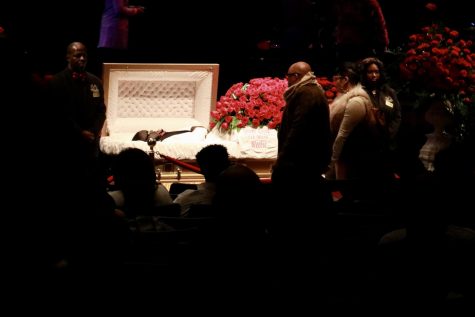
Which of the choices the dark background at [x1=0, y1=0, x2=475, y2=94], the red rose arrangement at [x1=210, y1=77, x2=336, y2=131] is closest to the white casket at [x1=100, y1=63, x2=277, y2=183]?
the red rose arrangement at [x1=210, y1=77, x2=336, y2=131]

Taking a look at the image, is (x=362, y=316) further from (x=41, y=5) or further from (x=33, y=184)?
(x=41, y=5)

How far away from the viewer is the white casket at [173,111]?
7.46 meters

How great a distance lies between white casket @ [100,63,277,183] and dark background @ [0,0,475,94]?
0.93 feet

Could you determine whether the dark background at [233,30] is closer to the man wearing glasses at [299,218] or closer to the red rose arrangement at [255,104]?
the red rose arrangement at [255,104]

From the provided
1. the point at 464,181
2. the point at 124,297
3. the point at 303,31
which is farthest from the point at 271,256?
the point at 303,31

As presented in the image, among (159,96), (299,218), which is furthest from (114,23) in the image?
(299,218)

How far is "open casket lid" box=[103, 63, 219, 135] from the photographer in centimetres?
802

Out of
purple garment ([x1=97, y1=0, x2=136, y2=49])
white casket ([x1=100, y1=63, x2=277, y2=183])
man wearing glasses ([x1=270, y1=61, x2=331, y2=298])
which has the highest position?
purple garment ([x1=97, y1=0, x2=136, y2=49])

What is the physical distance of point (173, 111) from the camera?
8.48 m

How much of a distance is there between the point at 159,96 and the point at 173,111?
0.22 m

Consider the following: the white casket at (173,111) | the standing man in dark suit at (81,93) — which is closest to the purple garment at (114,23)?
the white casket at (173,111)

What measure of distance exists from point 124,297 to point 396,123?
402cm

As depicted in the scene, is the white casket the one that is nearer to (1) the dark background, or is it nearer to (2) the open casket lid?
(2) the open casket lid

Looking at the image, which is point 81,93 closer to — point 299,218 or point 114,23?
point 114,23
